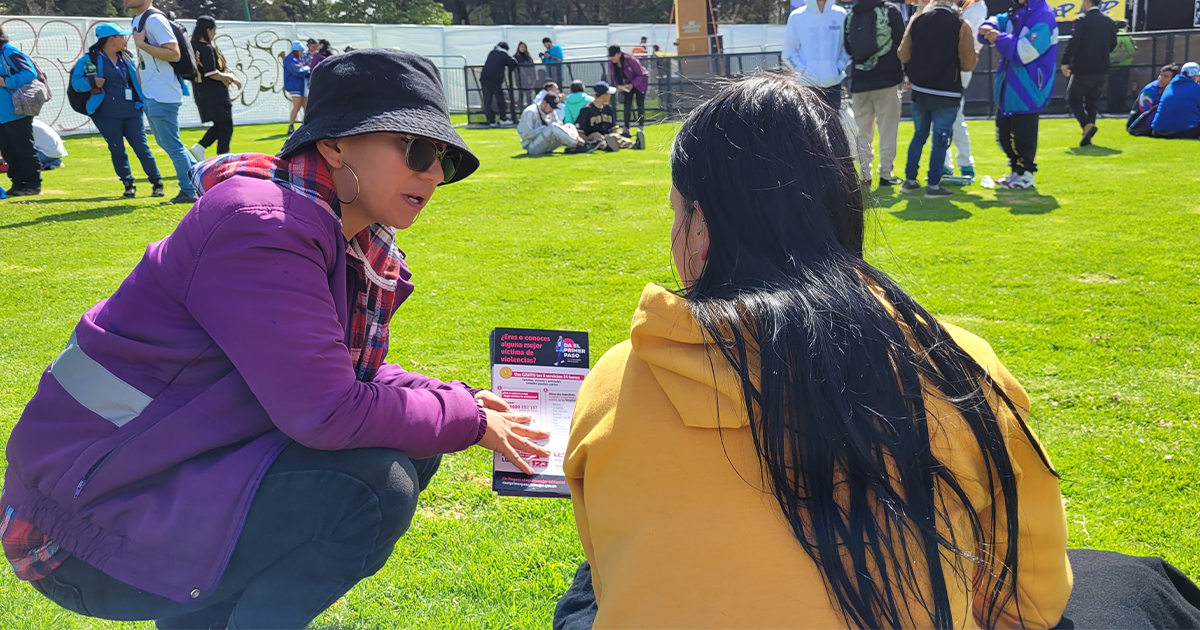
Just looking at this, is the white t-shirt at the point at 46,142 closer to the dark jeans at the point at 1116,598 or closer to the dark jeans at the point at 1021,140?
the dark jeans at the point at 1021,140

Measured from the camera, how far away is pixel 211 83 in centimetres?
909

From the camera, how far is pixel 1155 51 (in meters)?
16.2

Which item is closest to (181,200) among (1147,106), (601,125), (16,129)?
(16,129)

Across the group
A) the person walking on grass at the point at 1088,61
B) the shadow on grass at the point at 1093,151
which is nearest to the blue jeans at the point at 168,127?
the shadow on grass at the point at 1093,151

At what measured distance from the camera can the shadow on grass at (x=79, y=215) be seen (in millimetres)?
7781

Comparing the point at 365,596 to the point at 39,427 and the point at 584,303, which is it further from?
the point at 584,303

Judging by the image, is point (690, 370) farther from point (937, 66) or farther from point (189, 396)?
point (937, 66)

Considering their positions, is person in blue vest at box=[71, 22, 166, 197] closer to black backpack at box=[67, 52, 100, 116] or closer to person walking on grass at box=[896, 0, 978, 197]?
black backpack at box=[67, 52, 100, 116]

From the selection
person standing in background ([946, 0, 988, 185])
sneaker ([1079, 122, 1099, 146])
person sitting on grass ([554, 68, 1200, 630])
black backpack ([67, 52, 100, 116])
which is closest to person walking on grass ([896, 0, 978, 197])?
person standing in background ([946, 0, 988, 185])

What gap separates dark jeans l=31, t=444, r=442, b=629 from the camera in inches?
65.7

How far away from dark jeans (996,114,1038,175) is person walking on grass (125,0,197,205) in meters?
8.11

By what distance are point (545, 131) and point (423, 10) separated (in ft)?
114

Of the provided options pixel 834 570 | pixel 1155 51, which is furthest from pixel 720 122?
pixel 1155 51

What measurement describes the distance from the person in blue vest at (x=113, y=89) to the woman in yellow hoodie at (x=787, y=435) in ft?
28.2
